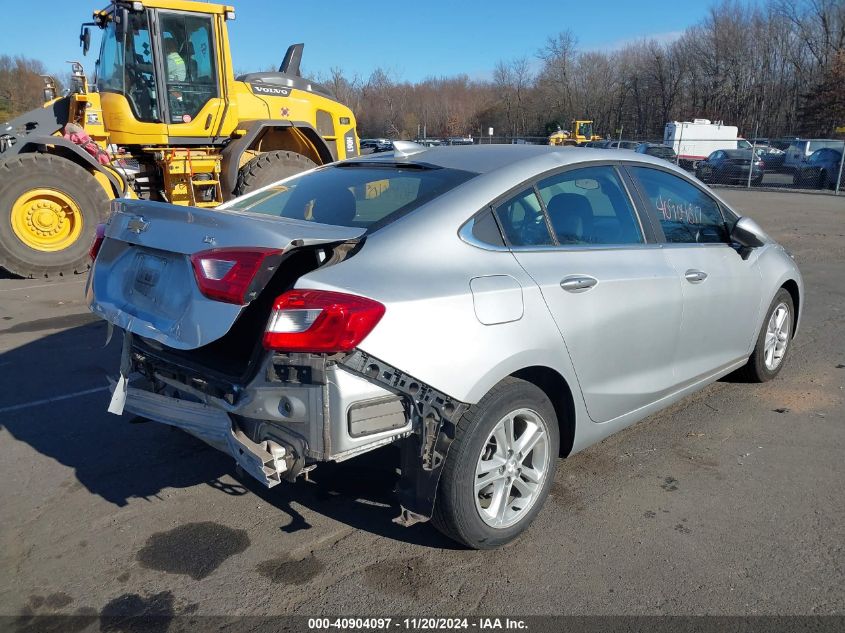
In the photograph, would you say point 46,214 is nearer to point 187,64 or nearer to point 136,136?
point 136,136

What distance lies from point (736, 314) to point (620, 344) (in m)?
1.36

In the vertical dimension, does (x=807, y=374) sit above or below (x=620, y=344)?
below

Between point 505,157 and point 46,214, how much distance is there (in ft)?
25.8

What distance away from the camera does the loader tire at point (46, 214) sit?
8797 millimetres

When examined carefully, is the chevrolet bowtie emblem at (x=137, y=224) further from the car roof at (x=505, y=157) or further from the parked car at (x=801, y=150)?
the parked car at (x=801, y=150)

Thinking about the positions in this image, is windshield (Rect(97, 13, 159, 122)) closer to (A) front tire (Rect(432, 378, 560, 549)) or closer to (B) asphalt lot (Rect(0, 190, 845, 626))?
(B) asphalt lot (Rect(0, 190, 845, 626))

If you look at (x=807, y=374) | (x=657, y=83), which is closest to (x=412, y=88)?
(x=657, y=83)

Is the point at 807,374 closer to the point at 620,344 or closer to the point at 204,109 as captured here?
the point at 620,344

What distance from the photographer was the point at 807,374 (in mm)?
5379

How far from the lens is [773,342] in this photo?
198 inches

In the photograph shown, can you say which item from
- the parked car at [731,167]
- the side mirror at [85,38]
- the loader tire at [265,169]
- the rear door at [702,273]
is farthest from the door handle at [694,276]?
the parked car at [731,167]

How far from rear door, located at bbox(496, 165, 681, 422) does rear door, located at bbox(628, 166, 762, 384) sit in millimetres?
164

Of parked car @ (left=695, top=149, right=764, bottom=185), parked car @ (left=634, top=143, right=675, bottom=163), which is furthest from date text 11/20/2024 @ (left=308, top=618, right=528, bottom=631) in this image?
parked car @ (left=695, top=149, right=764, bottom=185)

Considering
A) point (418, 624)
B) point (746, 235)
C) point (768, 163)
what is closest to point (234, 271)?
point (418, 624)
